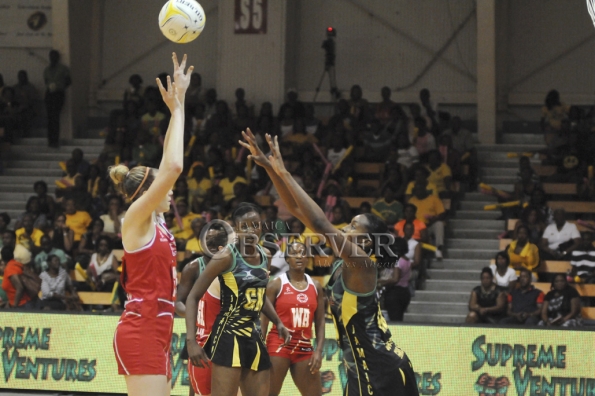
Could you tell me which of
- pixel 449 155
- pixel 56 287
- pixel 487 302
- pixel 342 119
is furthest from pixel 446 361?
pixel 342 119

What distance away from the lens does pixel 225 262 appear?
22.6 ft

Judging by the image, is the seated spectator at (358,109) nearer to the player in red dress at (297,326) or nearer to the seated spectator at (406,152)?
the seated spectator at (406,152)

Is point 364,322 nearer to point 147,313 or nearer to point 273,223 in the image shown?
point 147,313

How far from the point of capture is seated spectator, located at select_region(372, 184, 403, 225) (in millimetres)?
14250

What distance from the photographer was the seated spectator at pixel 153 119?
17266 mm

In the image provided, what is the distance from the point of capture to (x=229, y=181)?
15570 mm

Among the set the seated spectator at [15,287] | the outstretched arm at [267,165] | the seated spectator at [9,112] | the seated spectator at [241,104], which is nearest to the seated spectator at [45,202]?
the seated spectator at [15,287]

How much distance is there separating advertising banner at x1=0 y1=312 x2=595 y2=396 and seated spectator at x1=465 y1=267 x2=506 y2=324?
1979mm

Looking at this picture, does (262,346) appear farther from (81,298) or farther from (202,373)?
(81,298)

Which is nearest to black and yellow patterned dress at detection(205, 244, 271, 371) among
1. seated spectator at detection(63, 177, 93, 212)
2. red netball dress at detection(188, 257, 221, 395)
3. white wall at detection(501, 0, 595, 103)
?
red netball dress at detection(188, 257, 221, 395)

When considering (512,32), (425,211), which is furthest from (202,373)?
(512,32)

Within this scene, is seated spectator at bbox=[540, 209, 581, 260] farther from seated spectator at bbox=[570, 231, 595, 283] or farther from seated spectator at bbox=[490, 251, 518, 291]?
seated spectator at bbox=[490, 251, 518, 291]

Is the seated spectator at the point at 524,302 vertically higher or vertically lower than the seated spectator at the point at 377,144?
lower

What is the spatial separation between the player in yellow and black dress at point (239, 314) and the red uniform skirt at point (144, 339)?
1407 millimetres
